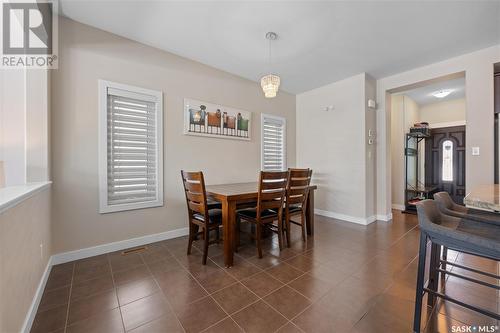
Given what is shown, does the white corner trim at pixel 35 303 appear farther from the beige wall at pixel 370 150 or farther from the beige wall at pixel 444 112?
the beige wall at pixel 444 112

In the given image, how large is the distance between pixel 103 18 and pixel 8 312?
2764 millimetres

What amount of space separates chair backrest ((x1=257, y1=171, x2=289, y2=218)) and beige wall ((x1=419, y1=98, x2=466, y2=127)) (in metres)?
5.44

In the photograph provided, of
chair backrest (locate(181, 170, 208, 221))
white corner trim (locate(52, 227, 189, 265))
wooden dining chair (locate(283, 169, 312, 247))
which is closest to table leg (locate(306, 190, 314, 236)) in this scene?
wooden dining chair (locate(283, 169, 312, 247))

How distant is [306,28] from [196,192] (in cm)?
233

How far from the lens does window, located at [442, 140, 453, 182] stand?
16.8ft

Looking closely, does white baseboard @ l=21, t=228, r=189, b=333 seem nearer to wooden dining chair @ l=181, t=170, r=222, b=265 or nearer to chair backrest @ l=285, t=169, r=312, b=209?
wooden dining chair @ l=181, t=170, r=222, b=265

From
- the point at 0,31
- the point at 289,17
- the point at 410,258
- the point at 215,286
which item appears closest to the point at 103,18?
the point at 0,31

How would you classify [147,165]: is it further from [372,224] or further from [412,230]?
[412,230]

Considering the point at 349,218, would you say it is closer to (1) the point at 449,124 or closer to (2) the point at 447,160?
(2) the point at 447,160

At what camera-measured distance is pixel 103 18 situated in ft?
7.51

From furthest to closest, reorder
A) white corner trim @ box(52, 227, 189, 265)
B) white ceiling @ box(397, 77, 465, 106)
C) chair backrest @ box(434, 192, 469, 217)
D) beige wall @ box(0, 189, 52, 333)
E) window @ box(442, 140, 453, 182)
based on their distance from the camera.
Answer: window @ box(442, 140, 453, 182)
white ceiling @ box(397, 77, 465, 106)
white corner trim @ box(52, 227, 189, 265)
chair backrest @ box(434, 192, 469, 217)
beige wall @ box(0, 189, 52, 333)

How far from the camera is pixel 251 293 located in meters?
1.70

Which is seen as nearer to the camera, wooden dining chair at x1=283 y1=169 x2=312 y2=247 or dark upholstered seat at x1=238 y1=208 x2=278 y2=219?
dark upholstered seat at x1=238 y1=208 x2=278 y2=219

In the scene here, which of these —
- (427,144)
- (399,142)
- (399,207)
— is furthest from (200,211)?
(427,144)
